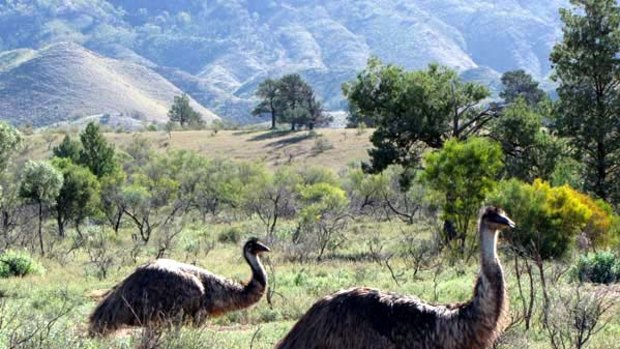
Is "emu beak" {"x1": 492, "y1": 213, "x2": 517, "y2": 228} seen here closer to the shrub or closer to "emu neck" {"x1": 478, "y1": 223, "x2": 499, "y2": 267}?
"emu neck" {"x1": 478, "y1": 223, "x2": 499, "y2": 267}

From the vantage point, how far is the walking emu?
29.3 ft

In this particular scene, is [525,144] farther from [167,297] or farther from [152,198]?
[152,198]

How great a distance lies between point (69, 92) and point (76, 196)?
405 ft

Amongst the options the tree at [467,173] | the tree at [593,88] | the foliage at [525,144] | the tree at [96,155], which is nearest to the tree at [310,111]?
the tree at [96,155]

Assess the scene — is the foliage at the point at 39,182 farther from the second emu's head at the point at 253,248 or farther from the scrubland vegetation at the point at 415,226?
the second emu's head at the point at 253,248

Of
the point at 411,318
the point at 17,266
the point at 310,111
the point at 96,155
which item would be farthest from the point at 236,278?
the point at 310,111

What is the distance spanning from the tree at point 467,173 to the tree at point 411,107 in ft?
12.1

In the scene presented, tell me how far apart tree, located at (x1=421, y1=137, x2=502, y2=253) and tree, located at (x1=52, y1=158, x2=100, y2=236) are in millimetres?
15725

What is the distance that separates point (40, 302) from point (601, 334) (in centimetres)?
850

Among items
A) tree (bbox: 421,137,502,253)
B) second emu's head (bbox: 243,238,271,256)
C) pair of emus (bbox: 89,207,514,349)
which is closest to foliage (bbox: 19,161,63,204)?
tree (bbox: 421,137,502,253)

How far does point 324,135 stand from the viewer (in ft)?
216

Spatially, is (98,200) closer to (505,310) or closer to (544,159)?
(544,159)

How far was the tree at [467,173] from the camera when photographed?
2130cm

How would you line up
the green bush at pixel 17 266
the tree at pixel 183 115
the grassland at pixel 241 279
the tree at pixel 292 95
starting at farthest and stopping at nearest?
the tree at pixel 183 115 → the tree at pixel 292 95 → the green bush at pixel 17 266 → the grassland at pixel 241 279
